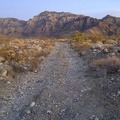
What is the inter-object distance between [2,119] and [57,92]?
2714 mm

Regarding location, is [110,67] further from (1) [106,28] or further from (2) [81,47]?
(1) [106,28]

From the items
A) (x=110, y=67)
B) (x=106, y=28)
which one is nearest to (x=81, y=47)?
(x=110, y=67)

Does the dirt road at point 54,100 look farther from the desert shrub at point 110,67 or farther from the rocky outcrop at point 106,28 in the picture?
the rocky outcrop at point 106,28

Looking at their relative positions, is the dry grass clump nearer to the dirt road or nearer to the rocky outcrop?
the dirt road

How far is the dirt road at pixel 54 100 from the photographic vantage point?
8.00 meters

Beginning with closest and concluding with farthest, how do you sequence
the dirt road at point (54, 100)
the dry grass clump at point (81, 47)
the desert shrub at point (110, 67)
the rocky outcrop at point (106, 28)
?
1. the dirt road at point (54, 100)
2. the desert shrub at point (110, 67)
3. the dry grass clump at point (81, 47)
4. the rocky outcrop at point (106, 28)

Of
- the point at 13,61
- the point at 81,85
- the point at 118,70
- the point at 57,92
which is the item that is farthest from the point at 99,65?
the point at 13,61

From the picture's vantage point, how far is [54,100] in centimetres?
923

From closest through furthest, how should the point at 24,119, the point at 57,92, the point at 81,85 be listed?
the point at 24,119, the point at 57,92, the point at 81,85

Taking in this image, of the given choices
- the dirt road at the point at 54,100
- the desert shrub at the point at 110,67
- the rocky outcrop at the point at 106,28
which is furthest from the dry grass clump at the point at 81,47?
the rocky outcrop at the point at 106,28

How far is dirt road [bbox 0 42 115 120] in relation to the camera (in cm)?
800

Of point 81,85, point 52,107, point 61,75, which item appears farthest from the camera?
point 61,75

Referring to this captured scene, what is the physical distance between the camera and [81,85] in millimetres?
11047

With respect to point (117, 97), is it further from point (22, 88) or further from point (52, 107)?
point (22, 88)
